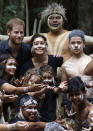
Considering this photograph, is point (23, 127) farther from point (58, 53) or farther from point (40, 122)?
point (58, 53)

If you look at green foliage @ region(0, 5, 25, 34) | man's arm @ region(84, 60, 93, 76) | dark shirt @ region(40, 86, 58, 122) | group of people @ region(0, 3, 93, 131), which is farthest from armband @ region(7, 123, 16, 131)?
green foliage @ region(0, 5, 25, 34)

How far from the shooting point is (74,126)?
491cm

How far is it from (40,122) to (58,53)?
5.63ft

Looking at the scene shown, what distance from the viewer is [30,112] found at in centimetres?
485

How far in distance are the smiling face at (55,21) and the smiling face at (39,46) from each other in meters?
0.64

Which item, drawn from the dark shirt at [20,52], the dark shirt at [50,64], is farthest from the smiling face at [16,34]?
the dark shirt at [50,64]

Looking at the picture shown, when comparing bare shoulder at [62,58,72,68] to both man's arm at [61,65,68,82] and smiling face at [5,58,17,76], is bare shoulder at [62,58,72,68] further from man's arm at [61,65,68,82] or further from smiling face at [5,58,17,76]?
smiling face at [5,58,17,76]

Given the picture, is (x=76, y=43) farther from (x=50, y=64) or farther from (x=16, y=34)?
(x=16, y=34)

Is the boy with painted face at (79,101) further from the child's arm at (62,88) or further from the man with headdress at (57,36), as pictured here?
the man with headdress at (57,36)

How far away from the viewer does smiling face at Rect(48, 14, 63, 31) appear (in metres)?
6.30

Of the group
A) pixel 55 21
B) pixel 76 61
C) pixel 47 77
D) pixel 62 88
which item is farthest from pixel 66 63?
pixel 55 21

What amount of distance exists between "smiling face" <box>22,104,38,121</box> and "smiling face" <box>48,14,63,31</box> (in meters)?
1.83

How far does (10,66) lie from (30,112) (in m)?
0.85

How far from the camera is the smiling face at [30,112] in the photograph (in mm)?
4840
